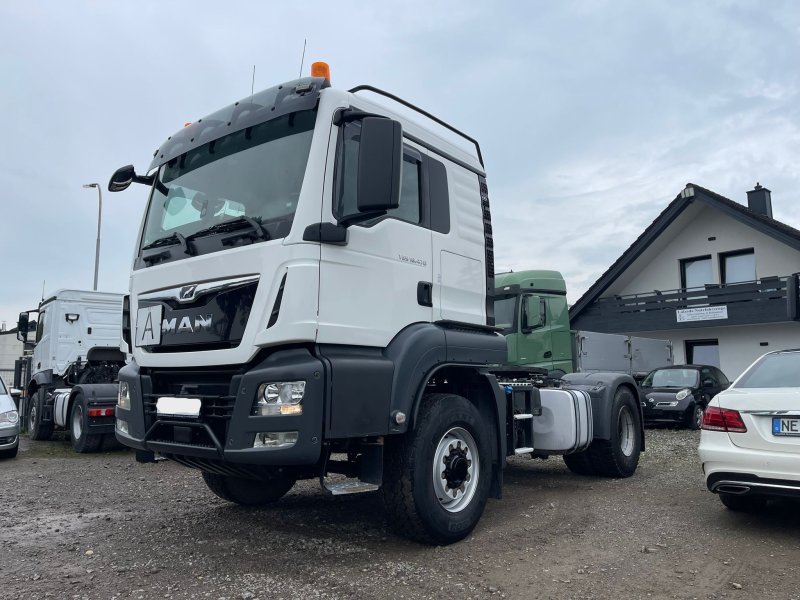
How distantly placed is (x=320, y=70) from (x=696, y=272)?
21.3m

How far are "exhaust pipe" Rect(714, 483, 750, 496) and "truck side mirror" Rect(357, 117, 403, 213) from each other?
320 centimetres

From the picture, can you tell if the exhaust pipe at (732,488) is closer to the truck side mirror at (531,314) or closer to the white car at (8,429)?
the truck side mirror at (531,314)

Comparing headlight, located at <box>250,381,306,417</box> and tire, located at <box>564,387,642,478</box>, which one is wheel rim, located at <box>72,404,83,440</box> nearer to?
tire, located at <box>564,387,642,478</box>

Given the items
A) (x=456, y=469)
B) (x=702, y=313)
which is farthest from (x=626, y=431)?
(x=702, y=313)

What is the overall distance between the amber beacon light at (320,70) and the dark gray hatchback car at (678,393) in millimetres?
12313

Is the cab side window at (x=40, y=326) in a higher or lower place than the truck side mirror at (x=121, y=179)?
lower

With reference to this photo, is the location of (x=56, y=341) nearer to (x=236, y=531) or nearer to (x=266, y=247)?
(x=236, y=531)

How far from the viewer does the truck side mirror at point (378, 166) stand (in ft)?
13.6

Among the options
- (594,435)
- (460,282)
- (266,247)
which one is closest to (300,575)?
(266,247)

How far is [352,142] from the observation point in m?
4.57

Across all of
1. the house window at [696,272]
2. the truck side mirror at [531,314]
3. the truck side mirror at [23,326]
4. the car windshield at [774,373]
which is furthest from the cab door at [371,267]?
the house window at [696,272]

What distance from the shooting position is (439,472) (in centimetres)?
489

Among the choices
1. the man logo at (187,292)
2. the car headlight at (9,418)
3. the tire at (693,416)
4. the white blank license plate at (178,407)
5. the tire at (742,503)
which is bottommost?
the tire at (742,503)

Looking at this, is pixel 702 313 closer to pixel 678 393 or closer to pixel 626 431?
pixel 678 393
